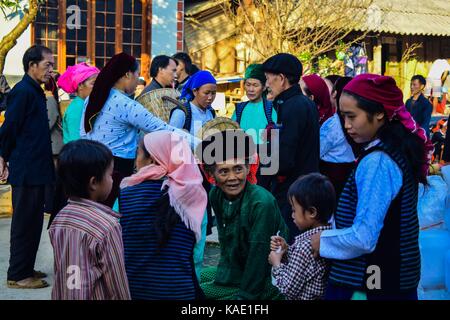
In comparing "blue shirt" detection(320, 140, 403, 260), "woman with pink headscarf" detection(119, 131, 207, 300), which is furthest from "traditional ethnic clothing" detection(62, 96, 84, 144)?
"blue shirt" detection(320, 140, 403, 260)

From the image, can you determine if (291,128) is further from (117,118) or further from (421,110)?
(421,110)

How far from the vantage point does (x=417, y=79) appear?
512 inches

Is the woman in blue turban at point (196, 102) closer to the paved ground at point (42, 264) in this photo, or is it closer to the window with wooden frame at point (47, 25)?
the paved ground at point (42, 264)

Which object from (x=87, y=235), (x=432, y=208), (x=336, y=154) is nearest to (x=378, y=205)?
(x=87, y=235)

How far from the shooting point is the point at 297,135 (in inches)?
202

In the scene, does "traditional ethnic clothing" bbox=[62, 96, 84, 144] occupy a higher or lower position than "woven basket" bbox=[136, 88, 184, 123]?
lower

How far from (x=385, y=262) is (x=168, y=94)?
157 inches

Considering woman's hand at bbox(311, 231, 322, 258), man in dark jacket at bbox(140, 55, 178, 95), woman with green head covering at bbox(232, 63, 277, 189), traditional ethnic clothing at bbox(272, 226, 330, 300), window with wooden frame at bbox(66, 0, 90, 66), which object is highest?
window with wooden frame at bbox(66, 0, 90, 66)

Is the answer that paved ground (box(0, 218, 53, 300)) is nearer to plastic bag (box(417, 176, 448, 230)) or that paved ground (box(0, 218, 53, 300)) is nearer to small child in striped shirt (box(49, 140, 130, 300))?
small child in striped shirt (box(49, 140, 130, 300))

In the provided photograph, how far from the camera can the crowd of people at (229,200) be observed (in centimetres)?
322

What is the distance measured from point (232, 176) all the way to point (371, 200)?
51.1 inches

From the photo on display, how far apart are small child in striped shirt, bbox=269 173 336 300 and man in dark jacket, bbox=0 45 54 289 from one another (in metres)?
2.64

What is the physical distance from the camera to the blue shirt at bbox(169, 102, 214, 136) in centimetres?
658
